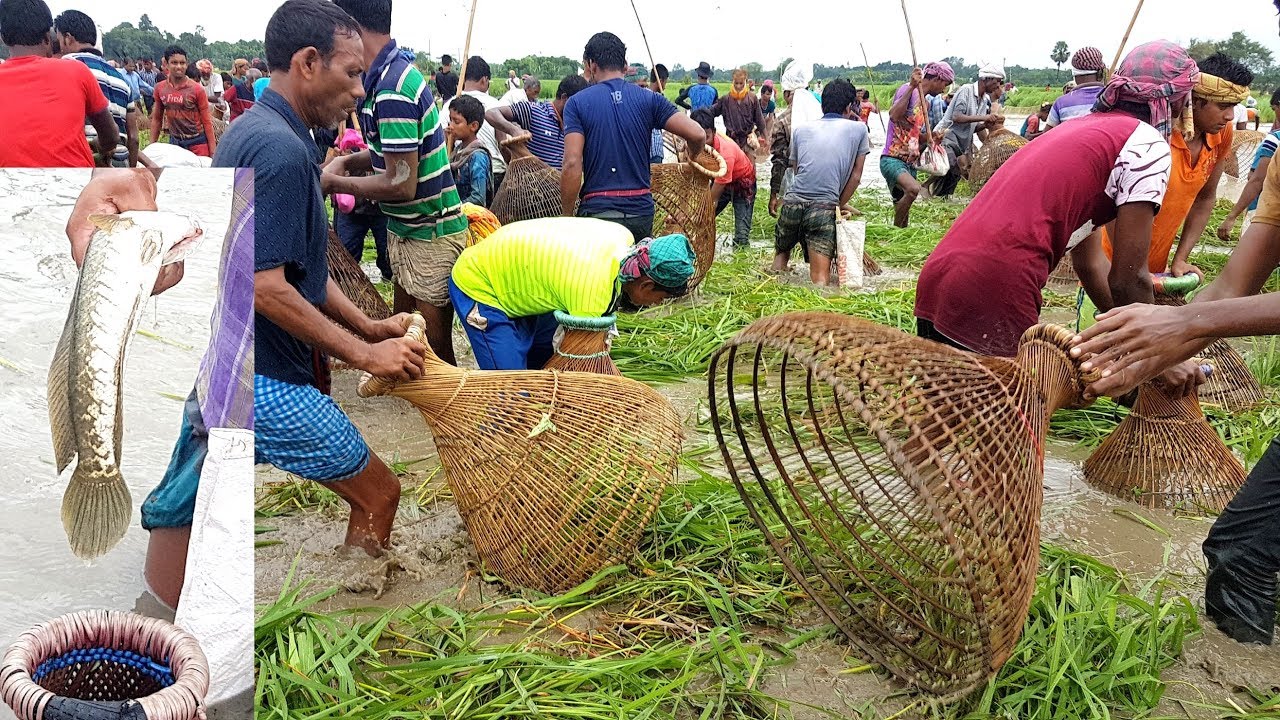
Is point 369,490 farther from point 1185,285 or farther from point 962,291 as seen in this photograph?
point 1185,285

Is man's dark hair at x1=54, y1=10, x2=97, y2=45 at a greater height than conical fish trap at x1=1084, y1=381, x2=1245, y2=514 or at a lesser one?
greater

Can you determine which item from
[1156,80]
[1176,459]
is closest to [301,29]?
[1156,80]

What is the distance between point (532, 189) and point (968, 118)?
624 cm

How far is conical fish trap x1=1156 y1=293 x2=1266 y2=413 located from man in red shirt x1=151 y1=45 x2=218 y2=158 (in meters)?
8.06

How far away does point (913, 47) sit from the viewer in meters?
8.72

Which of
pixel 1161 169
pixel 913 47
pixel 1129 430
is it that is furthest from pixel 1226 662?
pixel 913 47

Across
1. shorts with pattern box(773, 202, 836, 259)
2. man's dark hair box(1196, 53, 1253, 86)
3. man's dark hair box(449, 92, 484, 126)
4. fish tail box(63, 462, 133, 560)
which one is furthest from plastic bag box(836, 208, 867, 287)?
fish tail box(63, 462, 133, 560)

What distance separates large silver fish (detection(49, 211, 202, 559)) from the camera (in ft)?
4.95

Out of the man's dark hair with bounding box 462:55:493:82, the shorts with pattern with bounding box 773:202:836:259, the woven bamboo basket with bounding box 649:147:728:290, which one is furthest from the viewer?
the man's dark hair with bounding box 462:55:493:82

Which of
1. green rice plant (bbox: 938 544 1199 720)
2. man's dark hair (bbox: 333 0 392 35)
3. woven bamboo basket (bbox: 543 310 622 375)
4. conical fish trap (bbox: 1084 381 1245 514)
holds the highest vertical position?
man's dark hair (bbox: 333 0 392 35)

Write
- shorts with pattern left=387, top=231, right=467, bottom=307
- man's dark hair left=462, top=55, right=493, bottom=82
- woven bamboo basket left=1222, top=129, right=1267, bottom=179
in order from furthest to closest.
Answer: woven bamboo basket left=1222, top=129, right=1267, bottom=179 < man's dark hair left=462, top=55, right=493, bottom=82 < shorts with pattern left=387, top=231, right=467, bottom=307

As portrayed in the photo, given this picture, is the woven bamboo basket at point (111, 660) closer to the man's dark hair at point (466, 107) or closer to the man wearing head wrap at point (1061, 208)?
the man wearing head wrap at point (1061, 208)

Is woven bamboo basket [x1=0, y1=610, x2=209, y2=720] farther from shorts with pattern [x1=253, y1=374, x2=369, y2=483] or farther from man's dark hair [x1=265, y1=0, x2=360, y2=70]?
man's dark hair [x1=265, y1=0, x2=360, y2=70]

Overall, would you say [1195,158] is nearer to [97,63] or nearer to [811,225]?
[811,225]
